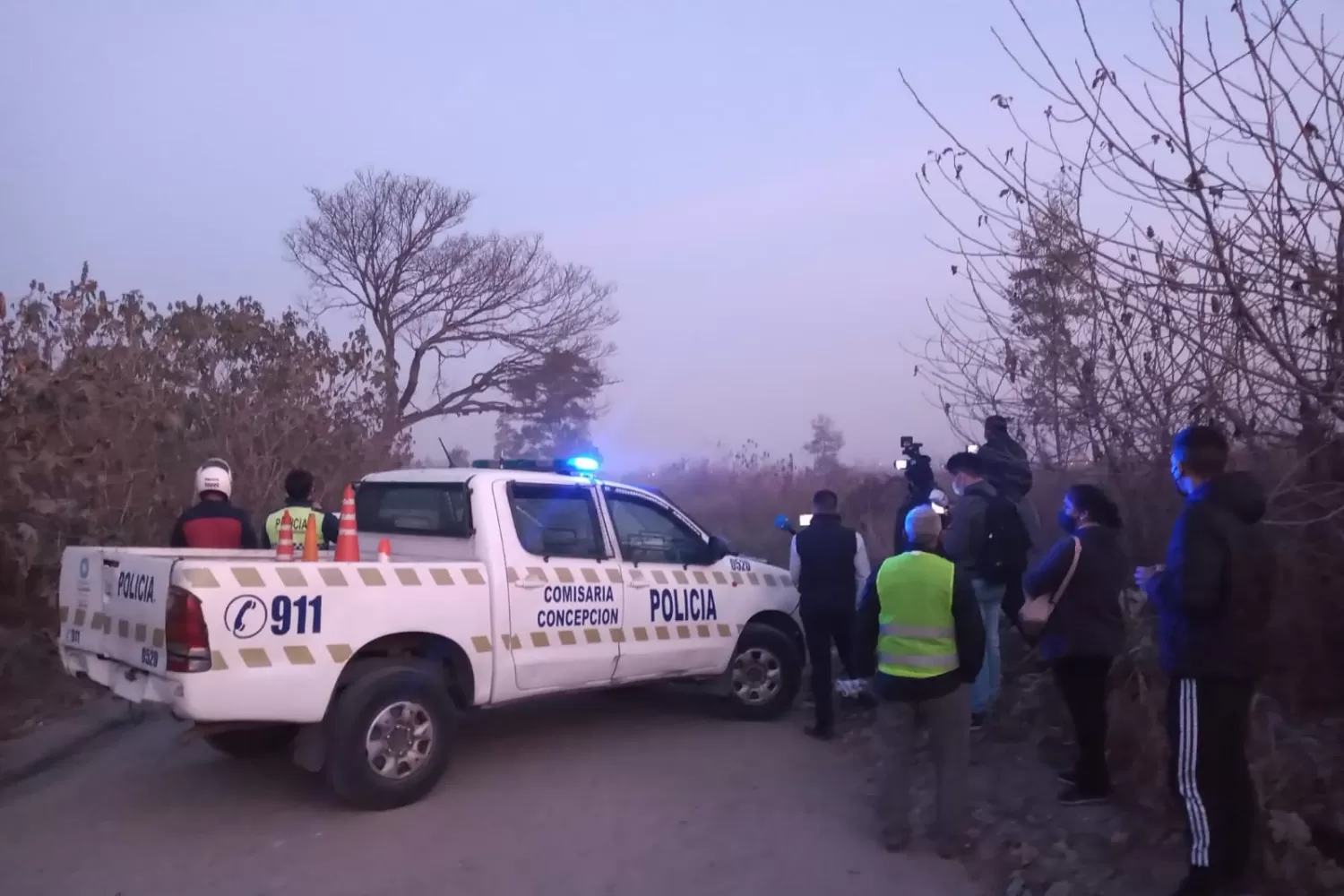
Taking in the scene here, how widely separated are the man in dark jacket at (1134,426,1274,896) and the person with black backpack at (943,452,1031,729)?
2.52m

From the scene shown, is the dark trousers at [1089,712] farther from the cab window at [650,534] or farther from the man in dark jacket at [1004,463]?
the cab window at [650,534]

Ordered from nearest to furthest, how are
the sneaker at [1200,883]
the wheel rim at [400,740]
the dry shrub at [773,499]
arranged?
the sneaker at [1200,883], the wheel rim at [400,740], the dry shrub at [773,499]

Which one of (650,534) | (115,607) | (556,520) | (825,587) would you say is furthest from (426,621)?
(825,587)

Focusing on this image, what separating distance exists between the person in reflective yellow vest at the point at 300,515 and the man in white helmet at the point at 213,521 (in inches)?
20.8

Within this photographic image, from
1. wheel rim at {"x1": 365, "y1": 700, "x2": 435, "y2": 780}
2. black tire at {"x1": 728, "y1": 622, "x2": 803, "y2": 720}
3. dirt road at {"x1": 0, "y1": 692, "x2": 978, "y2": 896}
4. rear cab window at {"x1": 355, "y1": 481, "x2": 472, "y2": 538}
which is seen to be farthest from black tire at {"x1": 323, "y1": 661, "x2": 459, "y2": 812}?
black tire at {"x1": 728, "y1": 622, "x2": 803, "y2": 720}

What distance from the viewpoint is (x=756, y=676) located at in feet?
26.7

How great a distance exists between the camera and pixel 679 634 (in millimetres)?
7633

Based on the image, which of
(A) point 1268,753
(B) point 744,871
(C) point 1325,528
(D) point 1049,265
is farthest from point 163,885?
(C) point 1325,528

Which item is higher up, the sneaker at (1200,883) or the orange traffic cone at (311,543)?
the orange traffic cone at (311,543)

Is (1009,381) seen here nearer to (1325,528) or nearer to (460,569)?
(1325,528)

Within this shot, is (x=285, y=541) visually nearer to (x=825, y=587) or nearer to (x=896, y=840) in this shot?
(x=825, y=587)

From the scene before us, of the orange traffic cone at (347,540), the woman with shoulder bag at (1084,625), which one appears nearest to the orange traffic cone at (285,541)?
the orange traffic cone at (347,540)

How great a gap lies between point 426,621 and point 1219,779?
13.5 feet

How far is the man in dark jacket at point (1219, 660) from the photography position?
442 centimetres
